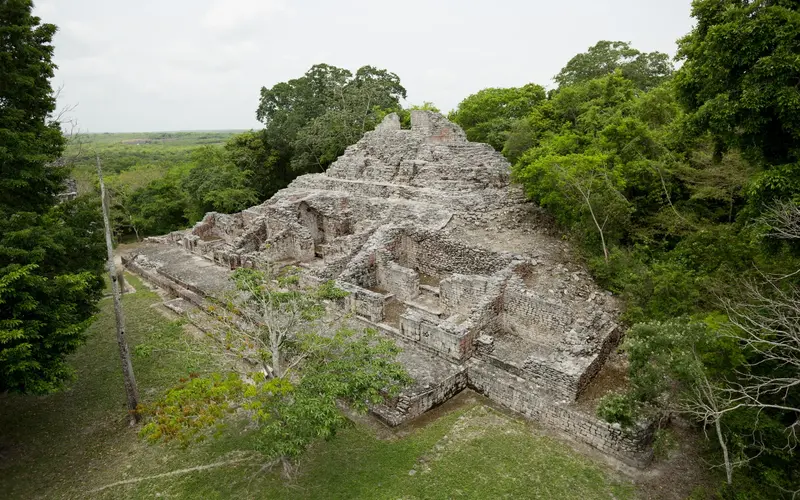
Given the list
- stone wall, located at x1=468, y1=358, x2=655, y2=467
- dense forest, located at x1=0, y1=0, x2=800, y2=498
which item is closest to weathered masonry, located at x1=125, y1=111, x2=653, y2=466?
stone wall, located at x1=468, y1=358, x2=655, y2=467

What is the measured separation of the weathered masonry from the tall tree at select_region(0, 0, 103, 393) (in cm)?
443

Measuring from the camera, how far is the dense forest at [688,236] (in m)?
6.69

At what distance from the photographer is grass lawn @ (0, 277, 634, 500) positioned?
7273mm

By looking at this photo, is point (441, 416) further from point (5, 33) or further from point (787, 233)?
point (5, 33)

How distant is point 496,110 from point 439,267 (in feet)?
57.6

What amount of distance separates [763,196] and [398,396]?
7.66 m

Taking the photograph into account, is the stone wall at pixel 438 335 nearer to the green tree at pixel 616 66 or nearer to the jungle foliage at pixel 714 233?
the jungle foliage at pixel 714 233

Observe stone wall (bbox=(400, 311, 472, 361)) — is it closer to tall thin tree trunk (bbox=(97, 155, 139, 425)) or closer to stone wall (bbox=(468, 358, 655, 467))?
stone wall (bbox=(468, 358, 655, 467))

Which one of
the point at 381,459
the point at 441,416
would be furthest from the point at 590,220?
the point at 381,459

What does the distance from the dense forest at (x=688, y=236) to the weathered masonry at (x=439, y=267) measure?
101cm

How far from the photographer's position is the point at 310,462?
7.93 meters

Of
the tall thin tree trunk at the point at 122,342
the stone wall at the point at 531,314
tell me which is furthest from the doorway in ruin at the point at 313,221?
the stone wall at the point at 531,314

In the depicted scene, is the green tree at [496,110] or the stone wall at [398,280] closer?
the stone wall at [398,280]

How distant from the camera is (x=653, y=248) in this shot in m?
12.7
